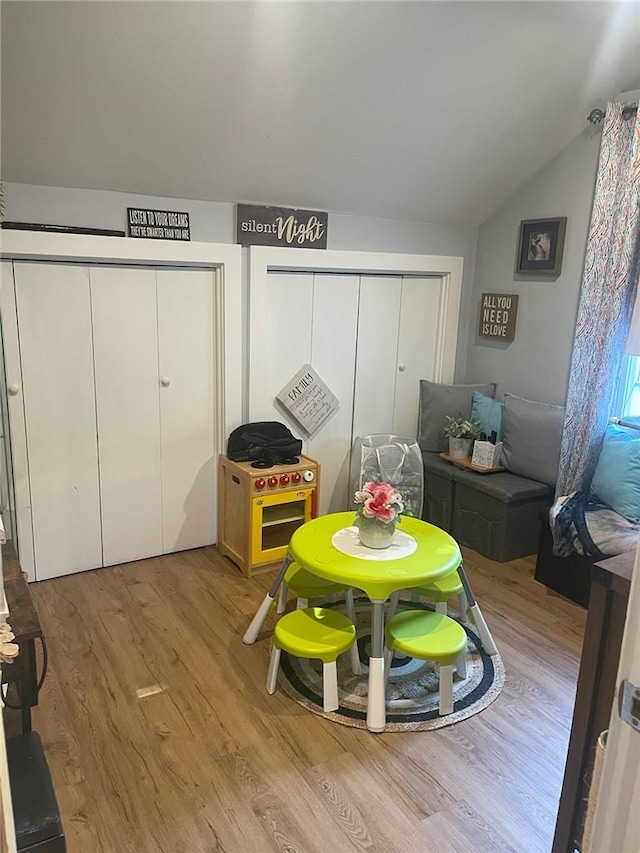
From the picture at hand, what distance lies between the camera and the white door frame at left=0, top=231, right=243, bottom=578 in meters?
2.99

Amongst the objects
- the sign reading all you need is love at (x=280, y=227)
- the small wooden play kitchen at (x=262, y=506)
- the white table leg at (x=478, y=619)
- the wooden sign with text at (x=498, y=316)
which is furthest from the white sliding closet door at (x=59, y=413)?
the wooden sign with text at (x=498, y=316)

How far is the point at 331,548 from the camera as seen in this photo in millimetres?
2584

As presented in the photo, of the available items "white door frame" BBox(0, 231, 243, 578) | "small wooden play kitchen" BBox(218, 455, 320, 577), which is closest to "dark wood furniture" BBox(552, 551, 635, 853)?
"small wooden play kitchen" BBox(218, 455, 320, 577)

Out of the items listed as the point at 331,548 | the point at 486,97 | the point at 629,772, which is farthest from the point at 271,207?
the point at 629,772

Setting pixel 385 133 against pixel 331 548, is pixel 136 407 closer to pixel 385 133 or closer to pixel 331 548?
pixel 331 548

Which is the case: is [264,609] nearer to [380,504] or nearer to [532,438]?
[380,504]

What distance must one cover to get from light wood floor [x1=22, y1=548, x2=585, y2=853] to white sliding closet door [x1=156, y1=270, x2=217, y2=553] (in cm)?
70

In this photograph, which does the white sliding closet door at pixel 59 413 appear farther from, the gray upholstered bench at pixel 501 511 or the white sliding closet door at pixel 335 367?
the gray upholstered bench at pixel 501 511

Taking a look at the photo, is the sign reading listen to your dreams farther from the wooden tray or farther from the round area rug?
the round area rug

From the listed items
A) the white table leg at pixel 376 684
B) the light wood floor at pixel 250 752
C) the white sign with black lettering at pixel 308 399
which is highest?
the white sign with black lettering at pixel 308 399

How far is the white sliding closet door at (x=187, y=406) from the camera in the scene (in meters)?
3.45

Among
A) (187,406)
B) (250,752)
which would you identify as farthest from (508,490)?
(250,752)

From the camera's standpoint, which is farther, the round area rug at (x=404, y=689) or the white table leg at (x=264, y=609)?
the white table leg at (x=264, y=609)

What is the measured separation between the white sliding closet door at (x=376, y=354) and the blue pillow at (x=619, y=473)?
1.41 m
